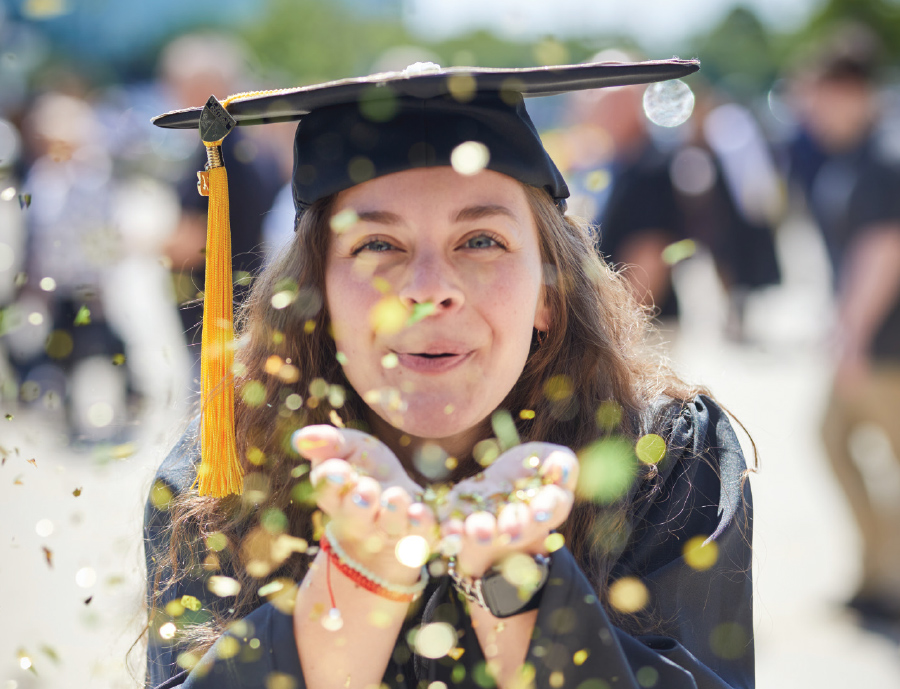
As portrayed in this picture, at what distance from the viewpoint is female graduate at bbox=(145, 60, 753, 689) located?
1.40 m

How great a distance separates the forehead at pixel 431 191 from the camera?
1.75m

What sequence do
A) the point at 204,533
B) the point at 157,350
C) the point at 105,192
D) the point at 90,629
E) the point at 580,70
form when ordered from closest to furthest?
the point at 580,70, the point at 204,533, the point at 90,629, the point at 105,192, the point at 157,350

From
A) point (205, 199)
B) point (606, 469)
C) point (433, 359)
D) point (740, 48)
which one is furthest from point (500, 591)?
point (740, 48)

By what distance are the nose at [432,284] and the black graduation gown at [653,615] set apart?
53cm

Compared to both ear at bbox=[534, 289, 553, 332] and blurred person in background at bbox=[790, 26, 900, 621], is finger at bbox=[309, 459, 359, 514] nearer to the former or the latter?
ear at bbox=[534, 289, 553, 332]

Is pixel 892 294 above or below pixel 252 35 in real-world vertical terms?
below

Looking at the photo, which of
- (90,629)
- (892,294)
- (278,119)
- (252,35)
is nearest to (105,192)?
(90,629)

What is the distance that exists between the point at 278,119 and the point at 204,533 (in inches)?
37.8

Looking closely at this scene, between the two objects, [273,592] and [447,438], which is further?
[447,438]

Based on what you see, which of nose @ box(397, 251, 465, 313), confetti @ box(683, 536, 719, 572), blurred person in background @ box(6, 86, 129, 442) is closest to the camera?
nose @ box(397, 251, 465, 313)

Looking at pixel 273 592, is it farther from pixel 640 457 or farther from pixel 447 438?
pixel 640 457

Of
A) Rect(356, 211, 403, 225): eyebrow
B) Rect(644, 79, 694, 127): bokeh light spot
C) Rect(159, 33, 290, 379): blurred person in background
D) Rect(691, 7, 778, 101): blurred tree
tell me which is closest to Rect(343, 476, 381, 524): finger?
Rect(356, 211, 403, 225): eyebrow

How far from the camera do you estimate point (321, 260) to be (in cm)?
199

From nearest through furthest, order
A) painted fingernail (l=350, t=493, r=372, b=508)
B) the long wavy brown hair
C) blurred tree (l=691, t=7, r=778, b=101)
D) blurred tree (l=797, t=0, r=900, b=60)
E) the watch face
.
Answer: painted fingernail (l=350, t=493, r=372, b=508), the watch face, the long wavy brown hair, blurred tree (l=797, t=0, r=900, b=60), blurred tree (l=691, t=7, r=778, b=101)
